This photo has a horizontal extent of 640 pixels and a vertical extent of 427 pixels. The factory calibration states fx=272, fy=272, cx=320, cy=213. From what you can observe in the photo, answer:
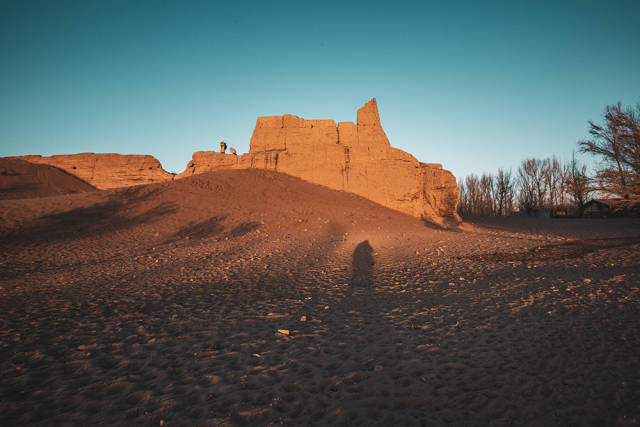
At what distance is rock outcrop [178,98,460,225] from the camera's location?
21.7 meters

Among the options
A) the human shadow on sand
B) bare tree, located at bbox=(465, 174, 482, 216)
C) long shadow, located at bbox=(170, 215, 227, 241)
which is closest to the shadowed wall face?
the human shadow on sand

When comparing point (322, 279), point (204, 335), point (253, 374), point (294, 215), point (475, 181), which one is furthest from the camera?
point (475, 181)

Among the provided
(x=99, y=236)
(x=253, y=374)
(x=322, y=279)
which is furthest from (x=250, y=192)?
(x=253, y=374)

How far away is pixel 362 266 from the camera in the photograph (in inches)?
290

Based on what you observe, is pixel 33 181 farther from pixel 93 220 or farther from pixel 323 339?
pixel 323 339

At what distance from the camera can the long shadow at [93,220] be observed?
33.6ft

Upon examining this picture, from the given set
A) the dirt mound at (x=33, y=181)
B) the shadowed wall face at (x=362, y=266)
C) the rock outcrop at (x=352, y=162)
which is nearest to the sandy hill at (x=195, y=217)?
the rock outcrop at (x=352, y=162)

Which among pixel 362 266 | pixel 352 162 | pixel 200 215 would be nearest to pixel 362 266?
pixel 362 266

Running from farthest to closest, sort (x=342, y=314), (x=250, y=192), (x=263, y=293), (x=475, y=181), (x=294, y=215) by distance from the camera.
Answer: (x=475, y=181) < (x=250, y=192) < (x=294, y=215) < (x=263, y=293) < (x=342, y=314)

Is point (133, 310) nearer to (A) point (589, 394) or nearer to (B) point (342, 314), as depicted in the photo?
(B) point (342, 314)

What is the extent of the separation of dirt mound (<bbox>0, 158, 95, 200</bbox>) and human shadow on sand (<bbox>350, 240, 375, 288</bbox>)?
958 inches

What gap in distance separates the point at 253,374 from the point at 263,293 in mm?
2709

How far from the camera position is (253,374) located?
8.06 feet

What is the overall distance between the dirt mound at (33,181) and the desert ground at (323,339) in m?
17.0
